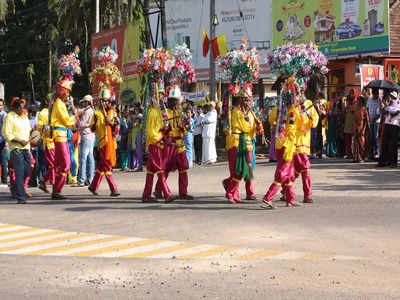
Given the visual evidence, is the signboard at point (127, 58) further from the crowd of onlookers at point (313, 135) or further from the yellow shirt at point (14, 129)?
the yellow shirt at point (14, 129)

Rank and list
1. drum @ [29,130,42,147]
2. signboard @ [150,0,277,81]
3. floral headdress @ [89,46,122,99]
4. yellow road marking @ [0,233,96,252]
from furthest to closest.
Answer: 1. signboard @ [150,0,277,81]
2. drum @ [29,130,42,147]
3. floral headdress @ [89,46,122,99]
4. yellow road marking @ [0,233,96,252]

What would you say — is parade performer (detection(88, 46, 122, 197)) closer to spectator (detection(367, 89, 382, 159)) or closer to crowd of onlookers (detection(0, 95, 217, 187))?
crowd of onlookers (detection(0, 95, 217, 187))

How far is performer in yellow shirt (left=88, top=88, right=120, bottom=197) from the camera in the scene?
1423 cm

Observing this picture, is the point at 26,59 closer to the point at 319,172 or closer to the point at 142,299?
the point at 319,172

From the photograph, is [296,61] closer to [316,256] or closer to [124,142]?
[316,256]

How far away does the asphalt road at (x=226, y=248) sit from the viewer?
6793 mm

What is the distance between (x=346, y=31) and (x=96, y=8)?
14262mm

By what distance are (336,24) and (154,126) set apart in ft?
65.0

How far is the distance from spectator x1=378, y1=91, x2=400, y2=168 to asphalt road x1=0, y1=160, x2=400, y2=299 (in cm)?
351

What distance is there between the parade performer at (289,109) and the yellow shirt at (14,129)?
4.78 m

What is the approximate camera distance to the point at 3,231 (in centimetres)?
1052

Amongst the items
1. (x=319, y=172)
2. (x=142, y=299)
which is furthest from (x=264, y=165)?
(x=142, y=299)

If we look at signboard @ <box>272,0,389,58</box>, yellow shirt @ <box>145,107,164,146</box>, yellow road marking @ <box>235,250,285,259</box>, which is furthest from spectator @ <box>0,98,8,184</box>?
signboard @ <box>272,0,389,58</box>

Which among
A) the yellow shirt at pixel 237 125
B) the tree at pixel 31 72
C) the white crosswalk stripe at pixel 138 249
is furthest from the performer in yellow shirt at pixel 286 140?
the tree at pixel 31 72
